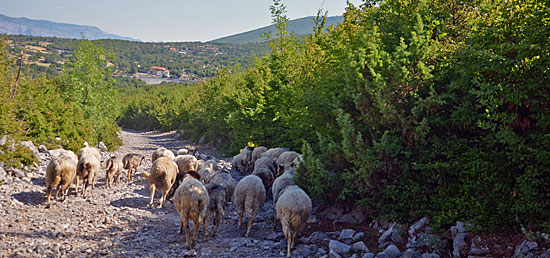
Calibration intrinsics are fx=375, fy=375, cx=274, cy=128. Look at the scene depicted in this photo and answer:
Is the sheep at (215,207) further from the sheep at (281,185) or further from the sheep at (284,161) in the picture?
the sheep at (284,161)

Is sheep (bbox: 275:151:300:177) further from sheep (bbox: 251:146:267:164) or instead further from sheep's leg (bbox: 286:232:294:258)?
sheep's leg (bbox: 286:232:294:258)

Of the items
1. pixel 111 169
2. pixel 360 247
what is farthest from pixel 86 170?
pixel 360 247

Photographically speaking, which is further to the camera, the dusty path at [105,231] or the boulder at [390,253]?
the dusty path at [105,231]

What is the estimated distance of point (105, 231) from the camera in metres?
9.31

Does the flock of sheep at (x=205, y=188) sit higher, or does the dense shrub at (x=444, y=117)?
the dense shrub at (x=444, y=117)

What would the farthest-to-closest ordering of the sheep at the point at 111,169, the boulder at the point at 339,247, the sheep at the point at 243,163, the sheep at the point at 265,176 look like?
the sheep at the point at 243,163 < the sheep at the point at 111,169 < the sheep at the point at 265,176 < the boulder at the point at 339,247

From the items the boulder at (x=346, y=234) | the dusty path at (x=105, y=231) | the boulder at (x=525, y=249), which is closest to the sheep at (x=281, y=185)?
the dusty path at (x=105, y=231)

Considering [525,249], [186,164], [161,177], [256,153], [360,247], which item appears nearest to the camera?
[525,249]

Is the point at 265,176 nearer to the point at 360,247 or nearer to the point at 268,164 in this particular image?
the point at 268,164

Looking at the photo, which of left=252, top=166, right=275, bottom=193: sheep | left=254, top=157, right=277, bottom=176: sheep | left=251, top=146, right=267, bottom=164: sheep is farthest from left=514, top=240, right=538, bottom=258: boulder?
left=251, top=146, right=267, bottom=164: sheep

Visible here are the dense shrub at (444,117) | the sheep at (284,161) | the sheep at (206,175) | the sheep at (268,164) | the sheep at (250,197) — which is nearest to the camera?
the dense shrub at (444,117)

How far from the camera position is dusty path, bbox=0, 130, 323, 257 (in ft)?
26.1

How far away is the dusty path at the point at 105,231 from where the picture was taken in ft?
26.1

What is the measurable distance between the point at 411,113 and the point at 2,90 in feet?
52.6
